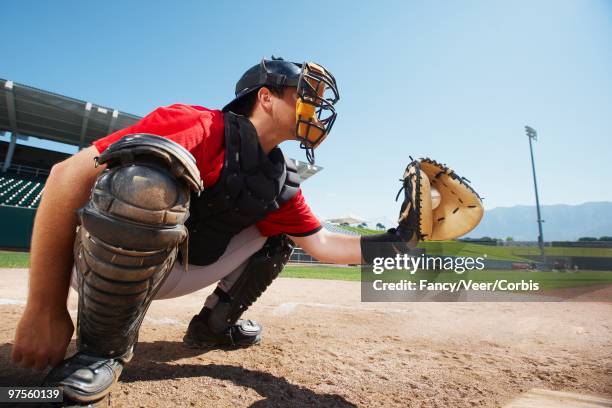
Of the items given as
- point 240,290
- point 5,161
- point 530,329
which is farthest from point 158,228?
point 5,161

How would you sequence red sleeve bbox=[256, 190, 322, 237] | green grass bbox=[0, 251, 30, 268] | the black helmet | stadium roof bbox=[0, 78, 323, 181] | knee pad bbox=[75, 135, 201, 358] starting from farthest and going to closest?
stadium roof bbox=[0, 78, 323, 181] → green grass bbox=[0, 251, 30, 268] → red sleeve bbox=[256, 190, 322, 237] → the black helmet → knee pad bbox=[75, 135, 201, 358]

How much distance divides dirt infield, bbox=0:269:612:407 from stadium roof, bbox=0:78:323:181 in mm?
15344

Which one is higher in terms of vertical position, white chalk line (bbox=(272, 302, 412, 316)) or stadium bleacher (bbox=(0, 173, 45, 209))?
stadium bleacher (bbox=(0, 173, 45, 209))

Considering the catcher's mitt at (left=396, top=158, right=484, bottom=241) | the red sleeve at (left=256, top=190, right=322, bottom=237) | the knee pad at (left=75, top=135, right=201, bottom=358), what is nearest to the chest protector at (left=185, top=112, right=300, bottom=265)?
the red sleeve at (left=256, top=190, right=322, bottom=237)

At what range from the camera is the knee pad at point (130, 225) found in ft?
Answer: 3.23

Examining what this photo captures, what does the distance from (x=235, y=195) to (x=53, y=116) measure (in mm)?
18997

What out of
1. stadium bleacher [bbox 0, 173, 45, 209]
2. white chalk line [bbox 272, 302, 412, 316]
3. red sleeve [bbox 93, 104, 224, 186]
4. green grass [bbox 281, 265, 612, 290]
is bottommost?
green grass [bbox 281, 265, 612, 290]

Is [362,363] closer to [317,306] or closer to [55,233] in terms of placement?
[55,233]

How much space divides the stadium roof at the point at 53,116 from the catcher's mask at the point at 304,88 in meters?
17.1

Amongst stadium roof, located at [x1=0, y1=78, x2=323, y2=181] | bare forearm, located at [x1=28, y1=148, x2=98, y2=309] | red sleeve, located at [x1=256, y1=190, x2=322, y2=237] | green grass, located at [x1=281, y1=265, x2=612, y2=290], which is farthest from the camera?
stadium roof, located at [x1=0, y1=78, x2=323, y2=181]

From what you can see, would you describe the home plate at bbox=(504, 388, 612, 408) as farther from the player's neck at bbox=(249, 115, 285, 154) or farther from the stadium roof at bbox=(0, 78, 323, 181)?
the stadium roof at bbox=(0, 78, 323, 181)

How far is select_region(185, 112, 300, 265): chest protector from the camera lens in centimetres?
154

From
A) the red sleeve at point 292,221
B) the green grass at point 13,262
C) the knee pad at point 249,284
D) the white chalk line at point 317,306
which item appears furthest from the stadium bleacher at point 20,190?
the red sleeve at point 292,221

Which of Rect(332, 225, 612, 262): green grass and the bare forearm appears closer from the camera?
the bare forearm
